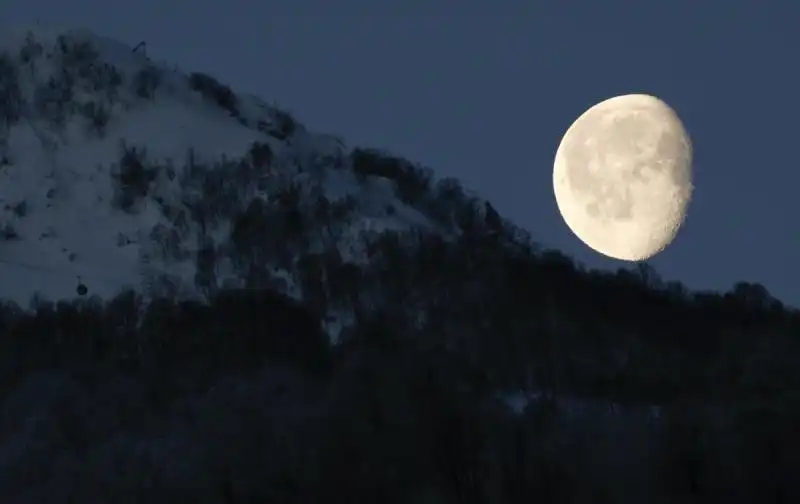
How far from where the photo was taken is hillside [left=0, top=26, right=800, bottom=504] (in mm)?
38781

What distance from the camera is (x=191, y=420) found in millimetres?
46281

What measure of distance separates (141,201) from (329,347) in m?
85.6

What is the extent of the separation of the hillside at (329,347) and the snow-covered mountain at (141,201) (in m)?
0.45

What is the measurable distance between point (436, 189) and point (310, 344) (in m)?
106

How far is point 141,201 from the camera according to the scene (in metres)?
172

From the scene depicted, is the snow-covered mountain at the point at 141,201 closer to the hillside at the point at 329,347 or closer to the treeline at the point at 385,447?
the hillside at the point at 329,347

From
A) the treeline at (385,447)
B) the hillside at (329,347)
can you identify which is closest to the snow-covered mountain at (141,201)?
the hillside at (329,347)

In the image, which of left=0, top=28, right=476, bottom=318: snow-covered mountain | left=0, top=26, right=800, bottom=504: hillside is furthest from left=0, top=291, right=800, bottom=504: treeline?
left=0, top=28, right=476, bottom=318: snow-covered mountain

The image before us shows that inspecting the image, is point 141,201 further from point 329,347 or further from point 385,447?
point 385,447

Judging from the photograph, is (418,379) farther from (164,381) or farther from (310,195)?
(310,195)

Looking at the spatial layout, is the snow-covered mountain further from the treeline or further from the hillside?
the treeline

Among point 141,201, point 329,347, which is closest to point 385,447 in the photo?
point 329,347

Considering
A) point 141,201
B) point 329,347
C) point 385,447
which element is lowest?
point 385,447

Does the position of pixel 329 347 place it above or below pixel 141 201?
below
